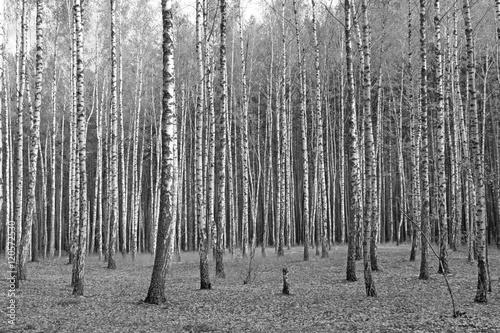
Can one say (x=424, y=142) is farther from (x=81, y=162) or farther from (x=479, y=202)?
(x=81, y=162)

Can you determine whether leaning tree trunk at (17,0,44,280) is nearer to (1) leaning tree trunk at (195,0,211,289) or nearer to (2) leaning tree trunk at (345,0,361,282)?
(1) leaning tree trunk at (195,0,211,289)

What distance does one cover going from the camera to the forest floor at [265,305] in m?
6.99

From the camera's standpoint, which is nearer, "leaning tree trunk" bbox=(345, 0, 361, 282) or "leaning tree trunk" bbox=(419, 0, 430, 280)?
"leaning tree trunk" bbox=(345, 0, 361, 282)

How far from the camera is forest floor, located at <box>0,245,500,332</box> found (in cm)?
699

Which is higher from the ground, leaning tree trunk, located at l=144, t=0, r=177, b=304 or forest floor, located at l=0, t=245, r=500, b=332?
leaning tree trunk, located at l=144, t=0, r=177, b=304

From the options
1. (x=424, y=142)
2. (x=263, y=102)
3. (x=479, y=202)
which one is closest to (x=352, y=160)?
(x=424, y=142)

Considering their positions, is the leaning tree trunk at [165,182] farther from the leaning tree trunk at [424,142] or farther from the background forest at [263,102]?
the leaning tree trunk at [424,142]

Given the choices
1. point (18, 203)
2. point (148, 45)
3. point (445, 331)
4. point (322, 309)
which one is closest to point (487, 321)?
point (445, 331)

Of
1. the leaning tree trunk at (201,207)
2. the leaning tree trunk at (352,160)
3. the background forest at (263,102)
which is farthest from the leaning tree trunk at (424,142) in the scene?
the leaning tree trunk at (201,207)

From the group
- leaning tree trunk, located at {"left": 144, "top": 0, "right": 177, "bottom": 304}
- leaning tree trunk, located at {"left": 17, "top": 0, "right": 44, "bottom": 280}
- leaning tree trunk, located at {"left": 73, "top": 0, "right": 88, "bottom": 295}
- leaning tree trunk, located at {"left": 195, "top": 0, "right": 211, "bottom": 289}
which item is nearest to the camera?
leaning tree trunk, located at {"left": 144, "top": 0, "right": 177, "bottom": 304}

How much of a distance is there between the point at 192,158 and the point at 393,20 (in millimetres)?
15861

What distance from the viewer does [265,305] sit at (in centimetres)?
895

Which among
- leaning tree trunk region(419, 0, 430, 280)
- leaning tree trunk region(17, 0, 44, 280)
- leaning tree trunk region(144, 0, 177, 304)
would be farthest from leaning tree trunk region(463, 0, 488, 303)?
leaning tree trunk region(17, 0, 44, 280)

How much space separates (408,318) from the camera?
7.43 metres
